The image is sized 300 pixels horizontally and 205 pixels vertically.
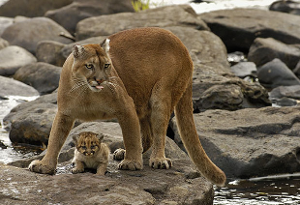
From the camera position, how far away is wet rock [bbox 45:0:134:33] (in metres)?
19.8

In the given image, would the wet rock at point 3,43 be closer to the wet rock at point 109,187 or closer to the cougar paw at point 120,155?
the cougar paw at point 120,155

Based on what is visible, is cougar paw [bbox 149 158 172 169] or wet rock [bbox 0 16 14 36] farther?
wet rock [bbox 0 16 14 36]

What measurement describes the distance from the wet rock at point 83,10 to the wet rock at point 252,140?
34.4 feet

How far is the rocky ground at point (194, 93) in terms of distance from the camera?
5.68 metres

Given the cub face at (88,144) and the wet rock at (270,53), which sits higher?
the cub face at (88,144)

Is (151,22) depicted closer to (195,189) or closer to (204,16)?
(204,16)

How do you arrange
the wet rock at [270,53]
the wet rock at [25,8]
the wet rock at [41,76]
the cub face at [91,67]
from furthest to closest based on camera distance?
the wet rock at [25,8], the wet rock at [270,53], the wet rock at [41,76], the cub face at [91,67]

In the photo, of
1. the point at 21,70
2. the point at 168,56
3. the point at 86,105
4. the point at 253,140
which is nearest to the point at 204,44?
the point at 21,70

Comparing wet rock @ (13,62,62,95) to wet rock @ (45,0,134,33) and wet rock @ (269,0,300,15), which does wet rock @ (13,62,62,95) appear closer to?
wet rock @ (45,0,134,33)

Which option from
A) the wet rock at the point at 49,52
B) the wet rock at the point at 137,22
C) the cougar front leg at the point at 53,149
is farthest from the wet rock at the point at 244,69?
the cougar front leg at the point at 53,149

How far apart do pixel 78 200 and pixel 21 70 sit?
1029 cm

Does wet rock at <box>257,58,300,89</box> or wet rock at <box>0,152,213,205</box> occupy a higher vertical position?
wet rock at <box>0,152,213,205</box>

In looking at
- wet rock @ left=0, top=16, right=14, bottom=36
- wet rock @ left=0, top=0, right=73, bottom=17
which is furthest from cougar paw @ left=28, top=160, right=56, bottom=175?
wet rock @ left=0, top=0, right=73, bottom=17

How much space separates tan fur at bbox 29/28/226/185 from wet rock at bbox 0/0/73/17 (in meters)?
15.8
